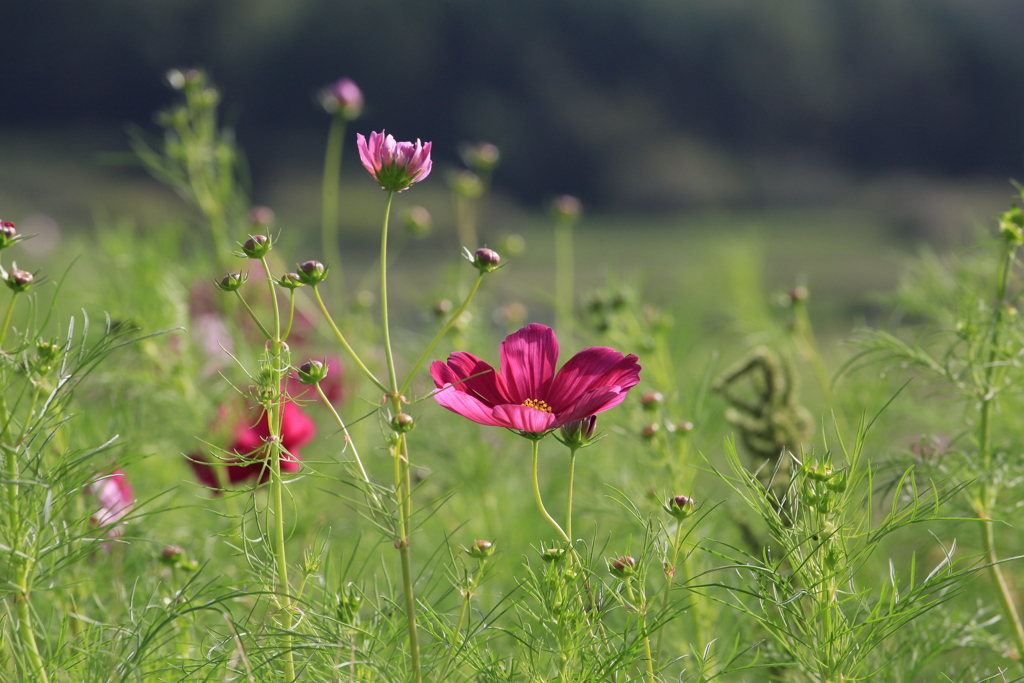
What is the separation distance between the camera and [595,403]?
0.73 ft

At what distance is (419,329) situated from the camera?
2.16 ft

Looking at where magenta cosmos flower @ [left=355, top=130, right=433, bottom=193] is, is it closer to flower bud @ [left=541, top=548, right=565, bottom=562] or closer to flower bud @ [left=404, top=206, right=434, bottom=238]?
flower bud @ [left=541, top=548, right=565, bottom=562]

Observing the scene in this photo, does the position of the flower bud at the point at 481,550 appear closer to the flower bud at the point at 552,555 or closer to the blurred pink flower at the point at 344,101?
the flower bud at the point at 552,555

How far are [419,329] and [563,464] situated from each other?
15 cm

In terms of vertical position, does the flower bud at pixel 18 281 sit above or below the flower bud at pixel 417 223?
below

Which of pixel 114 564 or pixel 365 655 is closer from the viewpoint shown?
pixel 365 655

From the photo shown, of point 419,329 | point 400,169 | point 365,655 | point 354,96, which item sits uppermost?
point 354,96

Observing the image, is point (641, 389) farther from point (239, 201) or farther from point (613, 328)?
point (239, 201)

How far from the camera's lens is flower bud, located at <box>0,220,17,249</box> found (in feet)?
0.72

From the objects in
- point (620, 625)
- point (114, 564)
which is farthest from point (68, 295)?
point (620, 625)

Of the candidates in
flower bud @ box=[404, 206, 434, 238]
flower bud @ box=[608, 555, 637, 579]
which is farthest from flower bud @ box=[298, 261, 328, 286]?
flower bud @ box=[404, 206, 434, 238]

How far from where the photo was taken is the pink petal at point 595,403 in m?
0.22

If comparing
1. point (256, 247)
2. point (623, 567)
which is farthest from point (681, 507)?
point (256, 247)

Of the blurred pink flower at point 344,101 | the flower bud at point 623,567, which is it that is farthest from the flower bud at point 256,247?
the blurred pink flower at point 344,101
